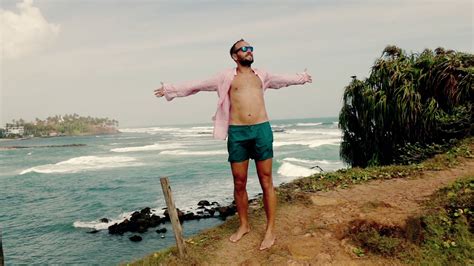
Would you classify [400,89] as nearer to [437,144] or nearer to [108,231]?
[437,144]

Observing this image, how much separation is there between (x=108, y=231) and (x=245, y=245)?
1337cm

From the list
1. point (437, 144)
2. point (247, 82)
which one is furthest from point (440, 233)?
point (437, 144)

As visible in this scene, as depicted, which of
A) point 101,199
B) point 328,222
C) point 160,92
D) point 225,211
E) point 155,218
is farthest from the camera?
point 101,199

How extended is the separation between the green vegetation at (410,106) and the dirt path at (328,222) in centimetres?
385

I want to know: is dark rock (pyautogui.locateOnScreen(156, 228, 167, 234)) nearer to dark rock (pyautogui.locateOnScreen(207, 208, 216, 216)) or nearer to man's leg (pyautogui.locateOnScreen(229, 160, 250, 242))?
dark rock (pyautogui.locateOnScreen(207, 208, 216, 216))

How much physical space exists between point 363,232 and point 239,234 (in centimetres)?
155

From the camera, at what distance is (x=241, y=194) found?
184 inches

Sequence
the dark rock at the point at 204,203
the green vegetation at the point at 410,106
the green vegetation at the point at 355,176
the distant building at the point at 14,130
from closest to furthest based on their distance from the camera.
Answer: the green vegetation at the point at 355,176, the green vegetation at the point at 410,106, the dark rock at the point at 204,203, the distant building at the point at 14,130

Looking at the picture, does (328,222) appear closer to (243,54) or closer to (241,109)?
(241,109)

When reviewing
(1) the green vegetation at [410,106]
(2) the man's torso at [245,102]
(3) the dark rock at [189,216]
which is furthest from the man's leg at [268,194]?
(3) the dark rock at [189,216]

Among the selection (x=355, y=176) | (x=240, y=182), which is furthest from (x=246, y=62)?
(x=355, y=176)

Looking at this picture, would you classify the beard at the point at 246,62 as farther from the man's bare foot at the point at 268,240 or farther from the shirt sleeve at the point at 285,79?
the man's bare foot at the point at 268,240

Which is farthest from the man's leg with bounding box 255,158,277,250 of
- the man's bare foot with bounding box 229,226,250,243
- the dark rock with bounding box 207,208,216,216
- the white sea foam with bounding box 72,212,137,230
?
the white sea foam with bounding box 72,212,137,230

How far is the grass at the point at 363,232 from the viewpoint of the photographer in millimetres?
4395
